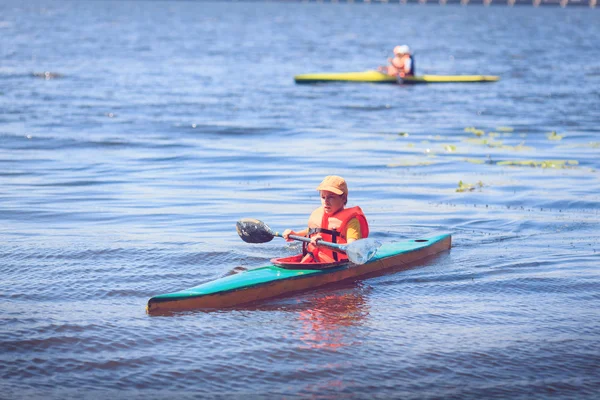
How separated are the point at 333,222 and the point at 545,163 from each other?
8712mm

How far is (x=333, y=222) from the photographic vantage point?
920cm

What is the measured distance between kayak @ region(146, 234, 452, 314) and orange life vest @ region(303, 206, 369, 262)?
0.56 feet

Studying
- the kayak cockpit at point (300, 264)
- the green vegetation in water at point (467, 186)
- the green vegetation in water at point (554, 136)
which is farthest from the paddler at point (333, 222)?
the green vegetation in water at point (554, 136)

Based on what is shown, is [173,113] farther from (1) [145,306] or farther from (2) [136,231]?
(1) [145,306]

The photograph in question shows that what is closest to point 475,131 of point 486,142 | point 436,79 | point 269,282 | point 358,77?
point 486,142

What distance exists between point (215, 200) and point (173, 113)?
11118mm

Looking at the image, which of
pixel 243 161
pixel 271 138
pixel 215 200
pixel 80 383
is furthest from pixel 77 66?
pixel 80 383

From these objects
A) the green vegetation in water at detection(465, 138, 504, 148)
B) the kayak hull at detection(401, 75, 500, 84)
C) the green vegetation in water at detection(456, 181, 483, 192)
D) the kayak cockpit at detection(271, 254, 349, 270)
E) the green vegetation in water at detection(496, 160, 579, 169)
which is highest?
the kayak hull at detection(401, 75, 500, 84)

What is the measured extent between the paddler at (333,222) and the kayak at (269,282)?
220 mm

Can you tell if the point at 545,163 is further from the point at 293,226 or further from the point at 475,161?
the point at 293,226

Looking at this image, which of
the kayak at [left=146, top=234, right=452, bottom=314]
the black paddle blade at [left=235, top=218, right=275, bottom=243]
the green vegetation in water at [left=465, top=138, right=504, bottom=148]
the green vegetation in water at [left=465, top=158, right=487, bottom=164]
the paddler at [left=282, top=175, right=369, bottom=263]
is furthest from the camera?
the green vegetation in water at [left=465, top=138, right=504, bottom=148]

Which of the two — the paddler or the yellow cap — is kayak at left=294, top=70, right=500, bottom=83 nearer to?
the paddler

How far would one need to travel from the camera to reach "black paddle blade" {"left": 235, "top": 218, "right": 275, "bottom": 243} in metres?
9.45

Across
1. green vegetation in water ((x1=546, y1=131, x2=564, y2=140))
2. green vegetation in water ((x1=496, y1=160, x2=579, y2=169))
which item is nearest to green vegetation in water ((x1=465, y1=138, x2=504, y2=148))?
green vegetation in water ((x1=546, y1=131, x2=564, y2=140))
